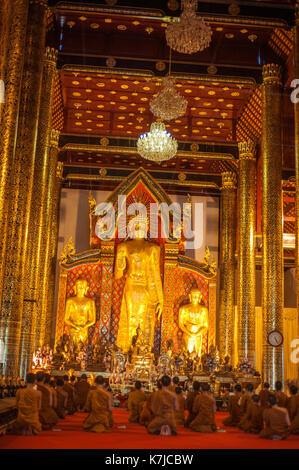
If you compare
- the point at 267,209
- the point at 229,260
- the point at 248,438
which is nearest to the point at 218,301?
the point at 229,260

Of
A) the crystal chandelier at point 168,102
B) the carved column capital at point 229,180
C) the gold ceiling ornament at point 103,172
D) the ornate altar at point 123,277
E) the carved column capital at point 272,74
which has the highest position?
the carved column capital at point 272,74

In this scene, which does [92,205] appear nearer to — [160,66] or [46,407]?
[160,66]

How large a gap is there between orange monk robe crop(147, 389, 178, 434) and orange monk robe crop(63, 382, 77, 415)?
2.51 metres

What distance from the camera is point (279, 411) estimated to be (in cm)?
643

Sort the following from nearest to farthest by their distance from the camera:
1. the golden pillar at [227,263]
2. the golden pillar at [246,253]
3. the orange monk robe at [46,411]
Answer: the orange monk robe at [46,411]
the golden pillar at [246,253]
the golden pillar at [227,263]

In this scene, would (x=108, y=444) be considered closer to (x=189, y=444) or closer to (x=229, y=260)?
(x=189, y=444)

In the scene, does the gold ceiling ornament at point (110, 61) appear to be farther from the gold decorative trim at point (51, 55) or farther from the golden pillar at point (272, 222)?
the golden pillar at point (272, 222)

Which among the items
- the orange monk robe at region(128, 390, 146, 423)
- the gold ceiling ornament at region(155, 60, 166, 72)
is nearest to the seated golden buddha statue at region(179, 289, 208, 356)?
the gold ceiling ornament at region(155, 60, 166, 72)

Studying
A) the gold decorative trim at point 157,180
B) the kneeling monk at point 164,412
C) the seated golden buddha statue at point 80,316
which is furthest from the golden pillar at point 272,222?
the gold decorative trim at point 157,180

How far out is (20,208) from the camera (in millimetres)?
8562

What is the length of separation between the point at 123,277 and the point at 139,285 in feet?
3.35

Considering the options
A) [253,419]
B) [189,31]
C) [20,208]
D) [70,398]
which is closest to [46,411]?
[70,398]

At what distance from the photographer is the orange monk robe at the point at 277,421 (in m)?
6.45

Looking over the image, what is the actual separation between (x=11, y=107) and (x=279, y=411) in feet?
16.2
